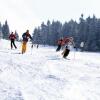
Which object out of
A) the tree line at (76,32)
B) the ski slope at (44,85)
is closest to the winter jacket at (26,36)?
the ski slope at (44,85)

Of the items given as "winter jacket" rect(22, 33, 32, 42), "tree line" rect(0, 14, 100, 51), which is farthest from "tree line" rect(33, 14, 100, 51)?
"winter jacket" rect(22, 33, 32, 42)

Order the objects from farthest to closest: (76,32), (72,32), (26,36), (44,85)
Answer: (72,32) → (76,32) → (26,36) → (44,85)

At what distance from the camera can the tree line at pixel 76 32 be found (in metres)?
108

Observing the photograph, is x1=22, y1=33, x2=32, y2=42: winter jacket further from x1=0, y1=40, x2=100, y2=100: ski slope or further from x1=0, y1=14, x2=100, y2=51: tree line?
x1=0, y1=14, x2=100, y2=51: tree line

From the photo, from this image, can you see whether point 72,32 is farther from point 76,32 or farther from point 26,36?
point 26,36

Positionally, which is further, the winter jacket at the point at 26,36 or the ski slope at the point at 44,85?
the winter jacket at the point at 26,36

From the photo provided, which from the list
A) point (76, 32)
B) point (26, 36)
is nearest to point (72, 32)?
point (76, 32)

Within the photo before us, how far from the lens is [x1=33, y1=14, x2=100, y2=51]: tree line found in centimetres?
10794

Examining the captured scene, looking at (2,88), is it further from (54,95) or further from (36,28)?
(36,28)

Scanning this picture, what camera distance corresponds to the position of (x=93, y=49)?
343 ft

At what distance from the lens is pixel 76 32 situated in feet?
427

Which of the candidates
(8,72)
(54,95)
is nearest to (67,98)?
(54,95)

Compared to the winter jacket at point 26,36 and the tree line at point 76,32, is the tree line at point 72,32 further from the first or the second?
the winter jacket at point 26,36

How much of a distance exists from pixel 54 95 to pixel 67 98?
15.6 inches
